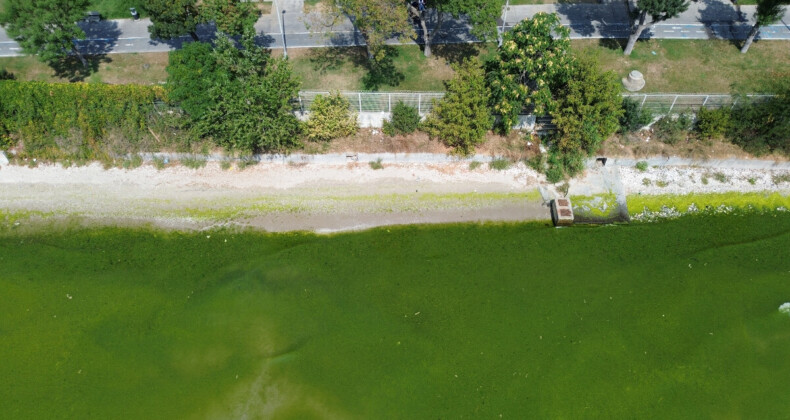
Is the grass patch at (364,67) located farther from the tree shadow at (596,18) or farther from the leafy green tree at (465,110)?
the tree shadow at (596,18)

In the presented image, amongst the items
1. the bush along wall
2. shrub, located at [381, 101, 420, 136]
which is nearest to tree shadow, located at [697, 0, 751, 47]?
shrub, located at [381, 101, 420, 136]

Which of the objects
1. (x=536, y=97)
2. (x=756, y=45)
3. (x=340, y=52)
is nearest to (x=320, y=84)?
(x=340, y=52)

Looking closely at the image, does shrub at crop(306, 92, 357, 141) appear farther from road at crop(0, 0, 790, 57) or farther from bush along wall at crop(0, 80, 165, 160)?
bush along wall at crop(0, 80, 165, 160)

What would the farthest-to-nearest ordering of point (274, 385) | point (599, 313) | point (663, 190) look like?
point (663, 190) < point (599, 313) < point (274, 385)

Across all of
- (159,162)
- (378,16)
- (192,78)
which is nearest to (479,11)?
(378,16)

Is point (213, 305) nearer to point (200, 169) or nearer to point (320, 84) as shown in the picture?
point (200, 169)
